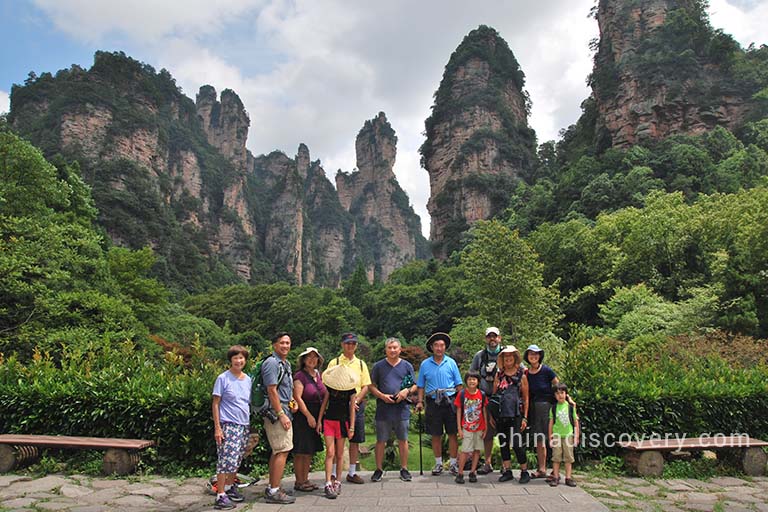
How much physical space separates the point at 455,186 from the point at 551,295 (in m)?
41.3

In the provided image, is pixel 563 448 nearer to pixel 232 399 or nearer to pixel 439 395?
pixel 439 395

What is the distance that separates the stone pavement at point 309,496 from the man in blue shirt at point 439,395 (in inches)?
13.4

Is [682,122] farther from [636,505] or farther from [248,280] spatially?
[248,280]

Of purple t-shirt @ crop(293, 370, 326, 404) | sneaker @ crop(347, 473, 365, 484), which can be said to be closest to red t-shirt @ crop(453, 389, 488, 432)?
sneaker @ crop(347, 473, 365, 484)

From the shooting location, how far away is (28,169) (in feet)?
52.6

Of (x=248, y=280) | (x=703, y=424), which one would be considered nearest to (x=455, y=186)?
(x=248, y=280)

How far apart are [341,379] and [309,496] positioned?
1096 mm

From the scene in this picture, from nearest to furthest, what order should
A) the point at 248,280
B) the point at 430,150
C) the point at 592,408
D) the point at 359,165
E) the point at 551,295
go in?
the point at 592,408, the point at 551,295, the point at 430,150, the point at 248,280, the point at 359,165

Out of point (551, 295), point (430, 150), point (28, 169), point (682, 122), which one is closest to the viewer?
point (28, 169)

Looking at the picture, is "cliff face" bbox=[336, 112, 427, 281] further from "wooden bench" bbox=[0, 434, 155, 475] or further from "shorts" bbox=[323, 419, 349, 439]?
"shorts" bbox=[323, 419, 349, 439]

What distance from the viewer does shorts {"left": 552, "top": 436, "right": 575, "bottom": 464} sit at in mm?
4590

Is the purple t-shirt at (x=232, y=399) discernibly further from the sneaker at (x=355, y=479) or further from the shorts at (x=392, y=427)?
the shorts at (x=392, y=427)

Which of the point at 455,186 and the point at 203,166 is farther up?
the point at 203,166

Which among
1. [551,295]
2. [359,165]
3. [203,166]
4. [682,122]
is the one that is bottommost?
[551,295]
